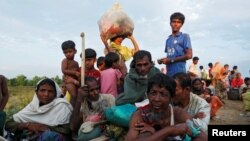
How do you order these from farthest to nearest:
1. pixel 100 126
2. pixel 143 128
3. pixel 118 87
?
pixel 118 87, pixel 100 126, pixel 143 128

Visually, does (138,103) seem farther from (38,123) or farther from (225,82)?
(225,82)

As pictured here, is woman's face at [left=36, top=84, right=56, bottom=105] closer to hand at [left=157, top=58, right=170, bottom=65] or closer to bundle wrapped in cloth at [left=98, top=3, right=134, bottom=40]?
hand at [left=157, top=58, right=170, bottom=65]

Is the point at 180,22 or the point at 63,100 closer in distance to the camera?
the point at 63,100

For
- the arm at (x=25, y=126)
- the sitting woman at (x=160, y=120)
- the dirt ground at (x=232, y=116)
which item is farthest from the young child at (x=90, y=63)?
the dirt ground at (x=232, y=116)

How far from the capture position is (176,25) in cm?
537

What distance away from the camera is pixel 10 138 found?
4.35m

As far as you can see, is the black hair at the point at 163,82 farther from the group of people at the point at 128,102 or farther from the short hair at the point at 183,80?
the short hair at the point at 183,80

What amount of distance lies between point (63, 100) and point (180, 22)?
6.92ft

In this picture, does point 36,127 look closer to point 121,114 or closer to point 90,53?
point 121,114

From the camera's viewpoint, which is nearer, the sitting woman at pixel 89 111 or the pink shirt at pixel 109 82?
the sitting woman at pixel 89 111

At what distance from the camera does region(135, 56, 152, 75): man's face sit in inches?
163

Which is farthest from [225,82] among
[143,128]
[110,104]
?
[143,128]

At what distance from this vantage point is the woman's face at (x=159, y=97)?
10.8 feet

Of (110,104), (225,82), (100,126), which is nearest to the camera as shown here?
(100,126)
